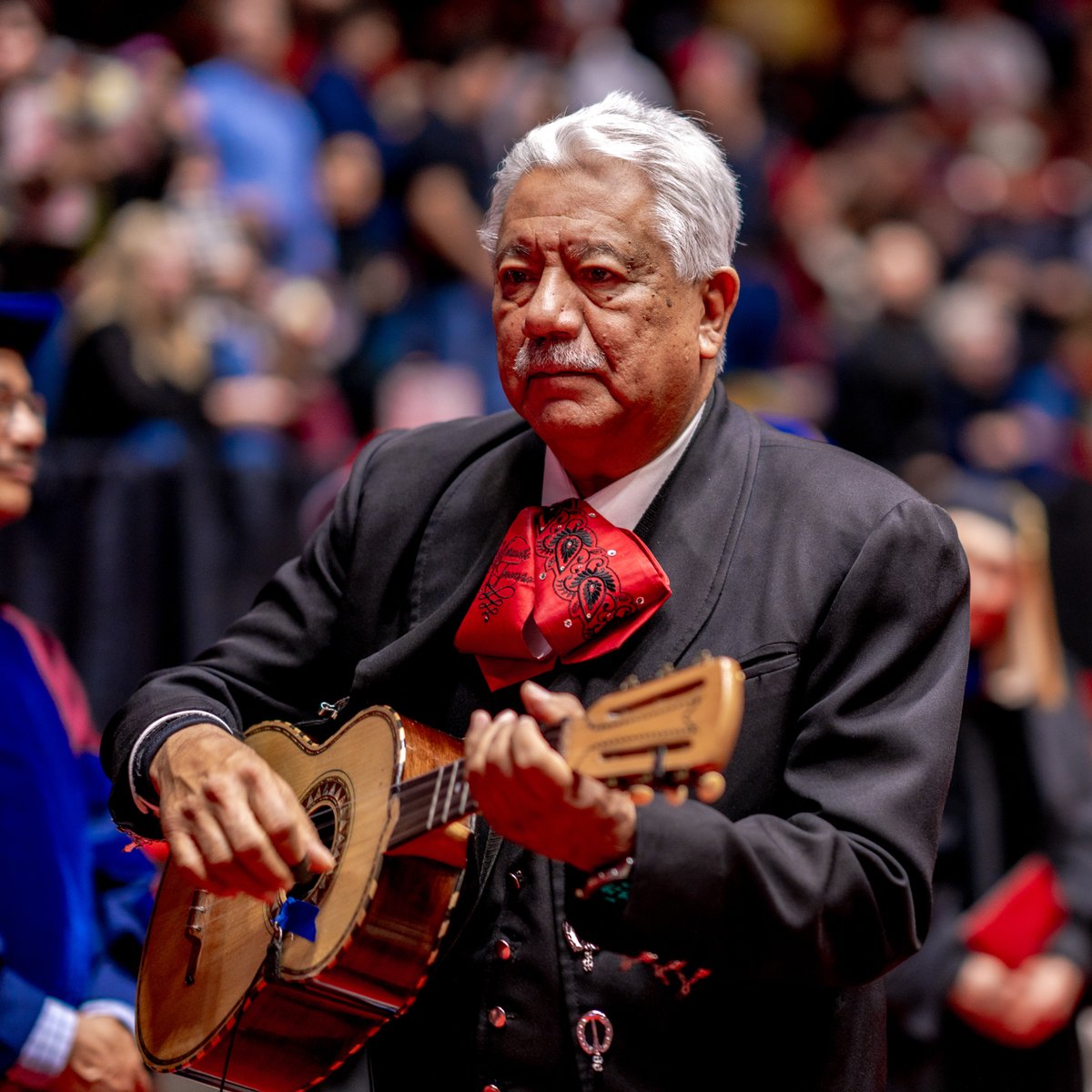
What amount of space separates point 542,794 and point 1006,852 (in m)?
2.89

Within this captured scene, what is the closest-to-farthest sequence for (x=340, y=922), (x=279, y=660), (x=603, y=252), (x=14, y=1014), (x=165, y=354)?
(x=340, y=922)
(x=603, y=252)
(x=279, y=660)
(x=14, y=1014)
(x=165, y=354)

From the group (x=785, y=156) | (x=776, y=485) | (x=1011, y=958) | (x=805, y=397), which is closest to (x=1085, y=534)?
(x=805, y=397)

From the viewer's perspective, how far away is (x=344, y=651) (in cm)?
267

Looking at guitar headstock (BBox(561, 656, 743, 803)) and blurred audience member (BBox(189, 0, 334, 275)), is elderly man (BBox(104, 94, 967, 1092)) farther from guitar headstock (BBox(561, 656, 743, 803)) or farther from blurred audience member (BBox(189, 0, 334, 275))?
blurred audience member (BBox(189, 0, 334, 275))

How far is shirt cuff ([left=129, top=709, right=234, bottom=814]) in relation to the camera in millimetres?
2488

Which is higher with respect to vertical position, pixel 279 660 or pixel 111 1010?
pixel 279 660

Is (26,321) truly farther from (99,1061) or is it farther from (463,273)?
(463,273)

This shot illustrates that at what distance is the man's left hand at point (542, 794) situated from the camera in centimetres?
189

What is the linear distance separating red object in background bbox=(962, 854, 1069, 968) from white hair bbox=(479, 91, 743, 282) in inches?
94.2

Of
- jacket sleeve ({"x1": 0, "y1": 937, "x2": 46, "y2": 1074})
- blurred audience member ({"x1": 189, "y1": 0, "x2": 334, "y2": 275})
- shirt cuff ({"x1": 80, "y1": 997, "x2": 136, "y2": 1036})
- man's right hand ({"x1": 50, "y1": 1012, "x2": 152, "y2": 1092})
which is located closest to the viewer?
jacket sleeve ({"x1": 0, "y1": 937, "x2": 46, "y2": 1074})

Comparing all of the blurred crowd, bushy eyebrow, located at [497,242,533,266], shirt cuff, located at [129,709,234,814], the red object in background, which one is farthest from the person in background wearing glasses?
the red object in background

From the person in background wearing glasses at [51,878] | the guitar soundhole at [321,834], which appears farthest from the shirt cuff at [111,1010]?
the guitar soundhole at [321,834]

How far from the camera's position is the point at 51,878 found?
10.2 ft

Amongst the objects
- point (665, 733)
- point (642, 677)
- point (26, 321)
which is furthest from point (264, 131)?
point (665, 733)
